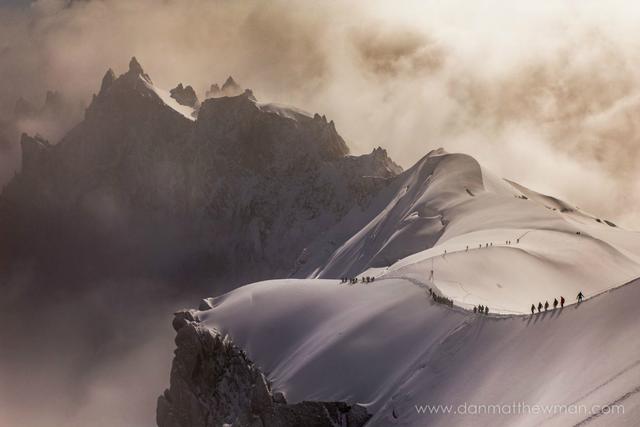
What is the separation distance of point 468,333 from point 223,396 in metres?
43.7

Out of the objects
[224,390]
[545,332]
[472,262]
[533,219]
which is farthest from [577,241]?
[545,332]

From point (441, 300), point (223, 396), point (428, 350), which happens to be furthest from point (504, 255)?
point (223, 396)

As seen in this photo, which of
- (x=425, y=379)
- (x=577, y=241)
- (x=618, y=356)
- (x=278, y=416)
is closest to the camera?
(x=618, y=356)

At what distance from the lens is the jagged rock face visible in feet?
275

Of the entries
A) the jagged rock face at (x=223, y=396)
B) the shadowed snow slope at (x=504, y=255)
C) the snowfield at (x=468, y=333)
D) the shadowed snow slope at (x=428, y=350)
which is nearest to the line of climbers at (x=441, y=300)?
the snowfield at (x=468, y=333)

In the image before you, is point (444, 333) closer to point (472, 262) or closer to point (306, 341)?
point (306, 341)

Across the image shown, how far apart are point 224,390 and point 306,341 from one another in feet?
56.1

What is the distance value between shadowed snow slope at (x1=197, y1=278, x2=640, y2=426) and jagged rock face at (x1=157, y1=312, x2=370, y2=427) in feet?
5.29

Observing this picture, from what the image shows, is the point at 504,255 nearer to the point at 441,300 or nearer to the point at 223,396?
the point at 441,300

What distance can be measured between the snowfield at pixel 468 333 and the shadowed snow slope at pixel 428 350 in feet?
0.49

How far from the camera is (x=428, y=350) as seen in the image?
265 feet

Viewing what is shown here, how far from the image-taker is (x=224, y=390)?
357 ft

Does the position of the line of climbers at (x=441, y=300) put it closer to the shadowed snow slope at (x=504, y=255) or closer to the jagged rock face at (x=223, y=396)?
the shadowed snow slope at (x=504, y=255)

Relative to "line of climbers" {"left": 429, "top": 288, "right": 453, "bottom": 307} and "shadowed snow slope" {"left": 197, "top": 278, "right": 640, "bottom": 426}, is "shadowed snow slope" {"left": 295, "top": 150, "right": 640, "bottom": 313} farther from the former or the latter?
"shadowed snow slope" {"left": 197, "top": 278, "right": 640, "bottom": 426}
